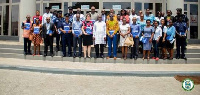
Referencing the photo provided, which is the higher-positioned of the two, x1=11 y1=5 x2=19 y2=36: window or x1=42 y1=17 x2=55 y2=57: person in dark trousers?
x1=11 y1=5 x2=19 y2=36: window

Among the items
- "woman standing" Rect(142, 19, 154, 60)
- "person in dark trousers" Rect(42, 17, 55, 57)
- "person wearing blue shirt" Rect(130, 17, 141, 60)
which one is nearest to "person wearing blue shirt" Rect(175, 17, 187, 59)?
"woman standing" Rect(142, 19, 154, 60)

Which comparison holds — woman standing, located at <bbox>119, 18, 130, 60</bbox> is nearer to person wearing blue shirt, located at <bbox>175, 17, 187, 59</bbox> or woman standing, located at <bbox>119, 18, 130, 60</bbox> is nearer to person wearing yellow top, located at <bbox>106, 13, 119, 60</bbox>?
person wearing yellow top, located at <bbox>106, 13, 119, 60</bbox>

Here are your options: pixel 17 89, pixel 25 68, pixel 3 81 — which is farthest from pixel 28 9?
pixel 17 89

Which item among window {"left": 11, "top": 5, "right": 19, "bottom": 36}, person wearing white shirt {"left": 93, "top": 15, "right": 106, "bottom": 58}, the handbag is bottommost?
the handbag

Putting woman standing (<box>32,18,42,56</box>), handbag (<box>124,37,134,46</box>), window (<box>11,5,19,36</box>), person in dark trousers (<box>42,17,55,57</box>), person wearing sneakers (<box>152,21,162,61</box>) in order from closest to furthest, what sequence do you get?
handbag (<box>124,37,134,46</box>)
person wearing sneakers (<box>152,21,162,61</box>)
person in dark trousers (<box>42,17,55,57</box>)
woman standing (<box>32,18,42,56</box>)
window (<box>11,5,19,36</box>)

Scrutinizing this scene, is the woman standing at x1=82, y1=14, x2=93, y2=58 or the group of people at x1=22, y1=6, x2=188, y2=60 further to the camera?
the woman standing at x1=82, y1=14, x2=93, y2=58

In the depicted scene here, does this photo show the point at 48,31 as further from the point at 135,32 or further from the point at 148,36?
the point at 148,36

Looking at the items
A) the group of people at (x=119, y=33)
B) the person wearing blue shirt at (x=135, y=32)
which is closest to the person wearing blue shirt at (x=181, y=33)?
the group of people at (x=119, y=33)

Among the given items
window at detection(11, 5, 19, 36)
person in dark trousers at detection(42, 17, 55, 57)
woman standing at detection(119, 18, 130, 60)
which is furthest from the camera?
window at detection(11, 5, 19, 36)

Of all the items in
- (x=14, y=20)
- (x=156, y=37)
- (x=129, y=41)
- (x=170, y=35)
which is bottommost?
(x=129, y=41)

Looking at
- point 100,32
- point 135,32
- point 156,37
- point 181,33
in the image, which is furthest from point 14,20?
point 181,33

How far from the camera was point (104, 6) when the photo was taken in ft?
65.4

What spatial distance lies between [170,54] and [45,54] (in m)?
6.40

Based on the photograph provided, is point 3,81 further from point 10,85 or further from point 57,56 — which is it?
point 57,56
